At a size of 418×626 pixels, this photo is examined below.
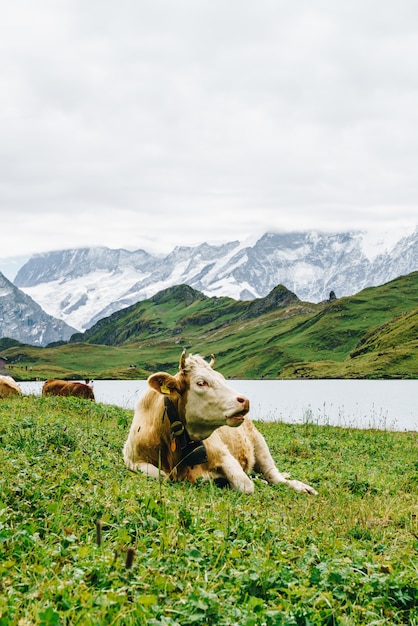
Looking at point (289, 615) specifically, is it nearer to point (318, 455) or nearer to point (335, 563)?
point (335, 563)

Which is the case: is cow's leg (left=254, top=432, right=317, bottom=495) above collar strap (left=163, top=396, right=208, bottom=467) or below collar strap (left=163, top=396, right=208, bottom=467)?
below

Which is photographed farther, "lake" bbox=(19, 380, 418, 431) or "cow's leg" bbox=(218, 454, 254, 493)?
"lake" bbox=(19, 380, 418, 431)

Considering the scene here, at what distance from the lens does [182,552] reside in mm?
6305

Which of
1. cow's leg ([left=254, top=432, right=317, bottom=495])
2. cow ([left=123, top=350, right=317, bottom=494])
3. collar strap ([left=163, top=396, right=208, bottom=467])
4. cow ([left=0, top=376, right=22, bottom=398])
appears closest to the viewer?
cow ([left=123, top=350, right=317, bottom=494])

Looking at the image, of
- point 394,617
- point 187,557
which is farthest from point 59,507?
point 394,617

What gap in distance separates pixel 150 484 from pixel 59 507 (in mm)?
2638

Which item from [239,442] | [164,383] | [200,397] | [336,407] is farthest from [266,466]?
[336,407]

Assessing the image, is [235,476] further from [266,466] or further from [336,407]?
[336,407]

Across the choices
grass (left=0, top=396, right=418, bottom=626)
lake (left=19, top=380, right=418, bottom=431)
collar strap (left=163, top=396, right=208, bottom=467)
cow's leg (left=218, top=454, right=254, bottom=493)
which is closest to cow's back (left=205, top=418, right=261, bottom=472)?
cow's leg (left=218, top=454, right=254, bottom=493)

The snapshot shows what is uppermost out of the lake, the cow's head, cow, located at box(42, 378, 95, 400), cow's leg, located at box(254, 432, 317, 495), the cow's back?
the cow's head

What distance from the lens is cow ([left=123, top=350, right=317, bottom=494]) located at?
10.8 metres

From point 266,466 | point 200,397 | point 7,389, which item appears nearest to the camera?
point 200,397

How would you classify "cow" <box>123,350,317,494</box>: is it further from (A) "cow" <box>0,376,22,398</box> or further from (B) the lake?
(A) "cow" <box>0,376,22,398</box>

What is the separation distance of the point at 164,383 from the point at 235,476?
2.31 metres
